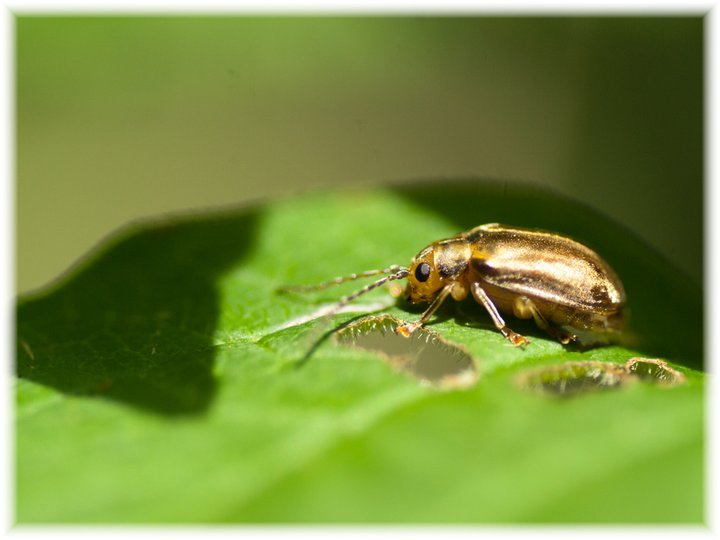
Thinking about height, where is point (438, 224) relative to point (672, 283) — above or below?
above

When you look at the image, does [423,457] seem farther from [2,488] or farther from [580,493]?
[2,488]

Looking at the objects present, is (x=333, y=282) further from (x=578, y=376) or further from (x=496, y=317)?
(x=578, y=376)

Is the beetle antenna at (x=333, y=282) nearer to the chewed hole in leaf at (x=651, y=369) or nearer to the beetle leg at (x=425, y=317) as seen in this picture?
the beetle leg at (x=425, y=317)

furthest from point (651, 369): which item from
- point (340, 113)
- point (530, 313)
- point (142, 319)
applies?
point (340, 113)

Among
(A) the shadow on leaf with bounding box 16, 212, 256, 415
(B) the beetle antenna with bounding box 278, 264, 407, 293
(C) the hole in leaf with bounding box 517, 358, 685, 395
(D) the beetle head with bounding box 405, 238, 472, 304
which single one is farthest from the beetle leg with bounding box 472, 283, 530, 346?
(A) the shadow on leaf with bounding box 16, 212, 256, 415

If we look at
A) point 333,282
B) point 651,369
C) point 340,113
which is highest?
point 340,113

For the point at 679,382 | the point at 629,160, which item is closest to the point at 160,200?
the point at 629,160
